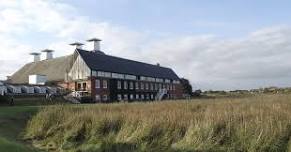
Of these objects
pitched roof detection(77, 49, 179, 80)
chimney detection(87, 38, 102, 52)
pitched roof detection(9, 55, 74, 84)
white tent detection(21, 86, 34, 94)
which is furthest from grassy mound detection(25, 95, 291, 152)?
chimney detection(87, 38, 102, 52)

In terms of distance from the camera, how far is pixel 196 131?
16.4 meters

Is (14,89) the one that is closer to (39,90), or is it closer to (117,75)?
(39,90)

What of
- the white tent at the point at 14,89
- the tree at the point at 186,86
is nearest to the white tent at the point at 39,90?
the white tent at the point at 14,89

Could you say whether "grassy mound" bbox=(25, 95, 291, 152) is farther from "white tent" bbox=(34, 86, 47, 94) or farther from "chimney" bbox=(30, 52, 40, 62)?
"chimney" bbox=(30, 52, 40, 62)

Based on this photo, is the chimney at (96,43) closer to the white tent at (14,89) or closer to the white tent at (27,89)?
the white tent at (27,89)

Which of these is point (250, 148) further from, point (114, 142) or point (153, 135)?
point (114, 142)

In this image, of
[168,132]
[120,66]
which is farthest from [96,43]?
[168,132]

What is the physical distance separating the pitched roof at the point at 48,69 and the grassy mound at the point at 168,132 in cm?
4949

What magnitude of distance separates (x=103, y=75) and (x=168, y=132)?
50.9 metres

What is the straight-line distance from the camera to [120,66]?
243 ft

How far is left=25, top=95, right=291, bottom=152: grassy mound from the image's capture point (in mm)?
15086

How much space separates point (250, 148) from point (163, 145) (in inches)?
131

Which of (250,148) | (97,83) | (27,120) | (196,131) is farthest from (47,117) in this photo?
(97,83)

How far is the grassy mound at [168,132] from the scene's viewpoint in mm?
15086
